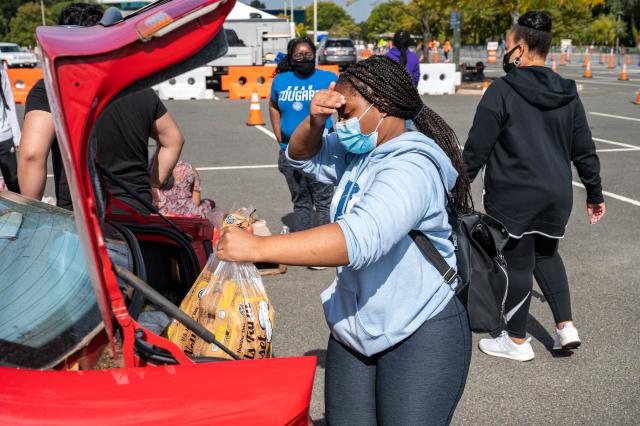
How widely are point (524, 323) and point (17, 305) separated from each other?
9.86 feet

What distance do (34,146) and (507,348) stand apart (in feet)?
9.57

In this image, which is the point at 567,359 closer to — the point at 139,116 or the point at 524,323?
the point at 524,323

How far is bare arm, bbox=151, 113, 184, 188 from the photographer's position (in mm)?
3842

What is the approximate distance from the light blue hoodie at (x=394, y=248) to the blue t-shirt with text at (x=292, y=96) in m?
3.24

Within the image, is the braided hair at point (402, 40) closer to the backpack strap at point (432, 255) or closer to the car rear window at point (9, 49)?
the backpack strap at point (432, 255)

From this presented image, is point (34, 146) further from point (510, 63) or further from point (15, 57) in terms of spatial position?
point (15, 57)

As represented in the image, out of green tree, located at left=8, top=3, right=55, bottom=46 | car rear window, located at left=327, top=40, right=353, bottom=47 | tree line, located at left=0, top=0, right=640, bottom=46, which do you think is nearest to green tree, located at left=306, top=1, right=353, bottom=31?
tree line, located at left=0, top=0, right=640, bottom=46

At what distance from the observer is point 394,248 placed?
2211 millimetres

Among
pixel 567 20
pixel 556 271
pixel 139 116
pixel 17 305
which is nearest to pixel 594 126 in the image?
pixel 556 271

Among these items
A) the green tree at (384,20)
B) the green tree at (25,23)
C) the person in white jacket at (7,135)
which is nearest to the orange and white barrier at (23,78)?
the person in white jacket at (7,135)

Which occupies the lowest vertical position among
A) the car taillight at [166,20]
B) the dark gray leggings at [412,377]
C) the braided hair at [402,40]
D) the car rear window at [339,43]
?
the dark gray leggings at [412,377]

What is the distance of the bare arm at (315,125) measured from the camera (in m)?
2.29

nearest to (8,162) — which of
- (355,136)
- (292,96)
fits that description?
(292,96)

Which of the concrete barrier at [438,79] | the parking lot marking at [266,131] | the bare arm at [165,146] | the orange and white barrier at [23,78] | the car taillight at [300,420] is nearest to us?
the car taillight at [300,420]
